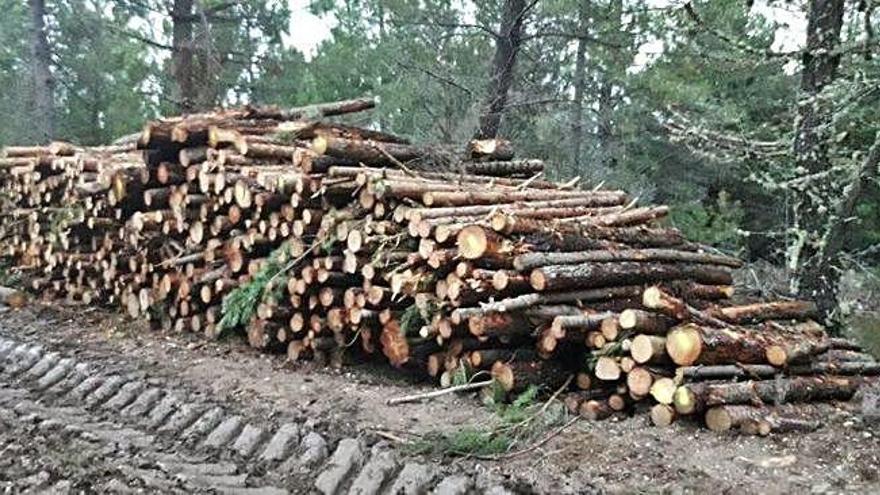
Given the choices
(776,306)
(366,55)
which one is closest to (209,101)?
(366,55)

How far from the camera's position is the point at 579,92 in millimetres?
15578

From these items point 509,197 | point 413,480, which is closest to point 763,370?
point 413,480

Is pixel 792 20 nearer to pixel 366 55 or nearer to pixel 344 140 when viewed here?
pixel 344 140

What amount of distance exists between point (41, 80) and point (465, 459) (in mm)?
14638

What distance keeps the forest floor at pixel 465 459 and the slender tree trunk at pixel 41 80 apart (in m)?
11.0

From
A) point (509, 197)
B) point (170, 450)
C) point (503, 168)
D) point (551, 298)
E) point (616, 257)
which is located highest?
point (503, 168)

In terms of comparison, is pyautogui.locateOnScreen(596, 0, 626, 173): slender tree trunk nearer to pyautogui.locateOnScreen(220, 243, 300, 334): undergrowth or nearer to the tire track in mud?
pyautogui.locateOnScreen(220, 243, 300, 334): undergrowth

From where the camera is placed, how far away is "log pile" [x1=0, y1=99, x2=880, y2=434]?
5031 mm

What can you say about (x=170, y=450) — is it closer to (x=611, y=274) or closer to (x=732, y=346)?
(x=611, y=274)

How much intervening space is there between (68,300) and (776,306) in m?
7.42

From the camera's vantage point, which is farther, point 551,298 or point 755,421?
point 551,298

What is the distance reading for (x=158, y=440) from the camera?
16.7ft

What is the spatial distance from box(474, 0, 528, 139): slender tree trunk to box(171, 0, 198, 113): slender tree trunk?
5.93 m

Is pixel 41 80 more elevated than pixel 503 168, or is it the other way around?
pixel 41 80
